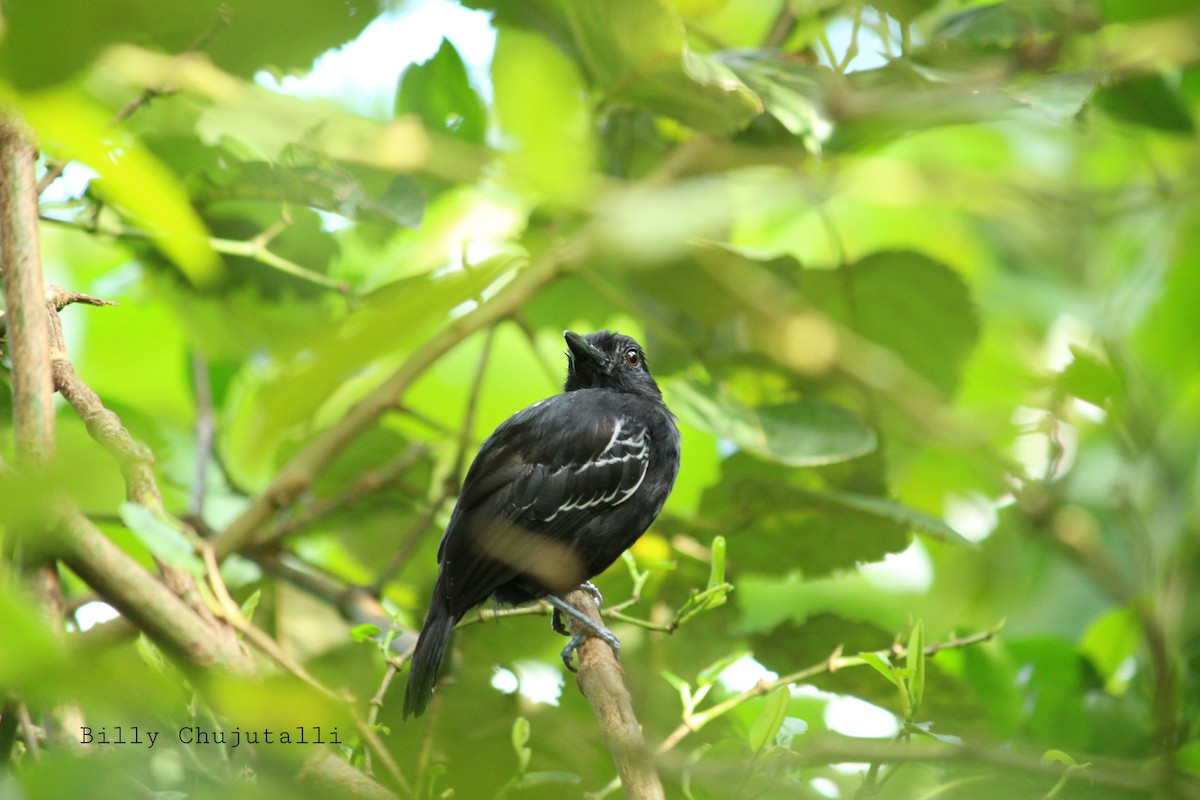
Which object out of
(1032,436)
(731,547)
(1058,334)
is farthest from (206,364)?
(1058,334)

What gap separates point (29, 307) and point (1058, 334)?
454 cm

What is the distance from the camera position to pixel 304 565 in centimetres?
346

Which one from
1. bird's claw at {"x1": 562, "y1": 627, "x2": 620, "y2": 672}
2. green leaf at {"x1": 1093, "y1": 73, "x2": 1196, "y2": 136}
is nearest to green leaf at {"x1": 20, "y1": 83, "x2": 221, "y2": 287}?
bird's claw at {"x1": 562, "y1": 627, "x2": 620, "y2": 672}

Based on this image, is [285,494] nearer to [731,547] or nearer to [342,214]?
[342,214]

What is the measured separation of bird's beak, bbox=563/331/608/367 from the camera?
3.84 meters

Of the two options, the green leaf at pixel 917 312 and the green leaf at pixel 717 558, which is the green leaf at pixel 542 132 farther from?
the green leaf at pixel 917 312

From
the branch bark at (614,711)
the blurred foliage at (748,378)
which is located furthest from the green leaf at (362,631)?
the branch bark at (614,711)

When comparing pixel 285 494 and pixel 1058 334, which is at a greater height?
pixel 285 494

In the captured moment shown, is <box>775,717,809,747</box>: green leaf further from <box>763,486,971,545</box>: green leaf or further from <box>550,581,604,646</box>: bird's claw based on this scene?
<box>550,581,604,646</box>: bird's claw

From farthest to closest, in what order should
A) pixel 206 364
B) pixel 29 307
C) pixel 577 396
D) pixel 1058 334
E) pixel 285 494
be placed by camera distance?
pixel 1058 334, pixel 577 396, pixel 206 364, pixel 285 494, pixel 29 307

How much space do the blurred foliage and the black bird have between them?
122 mm

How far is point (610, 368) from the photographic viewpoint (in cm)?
429

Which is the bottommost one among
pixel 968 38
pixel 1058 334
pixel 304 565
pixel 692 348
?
pixel 1058 334

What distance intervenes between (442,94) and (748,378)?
1.36 metres
